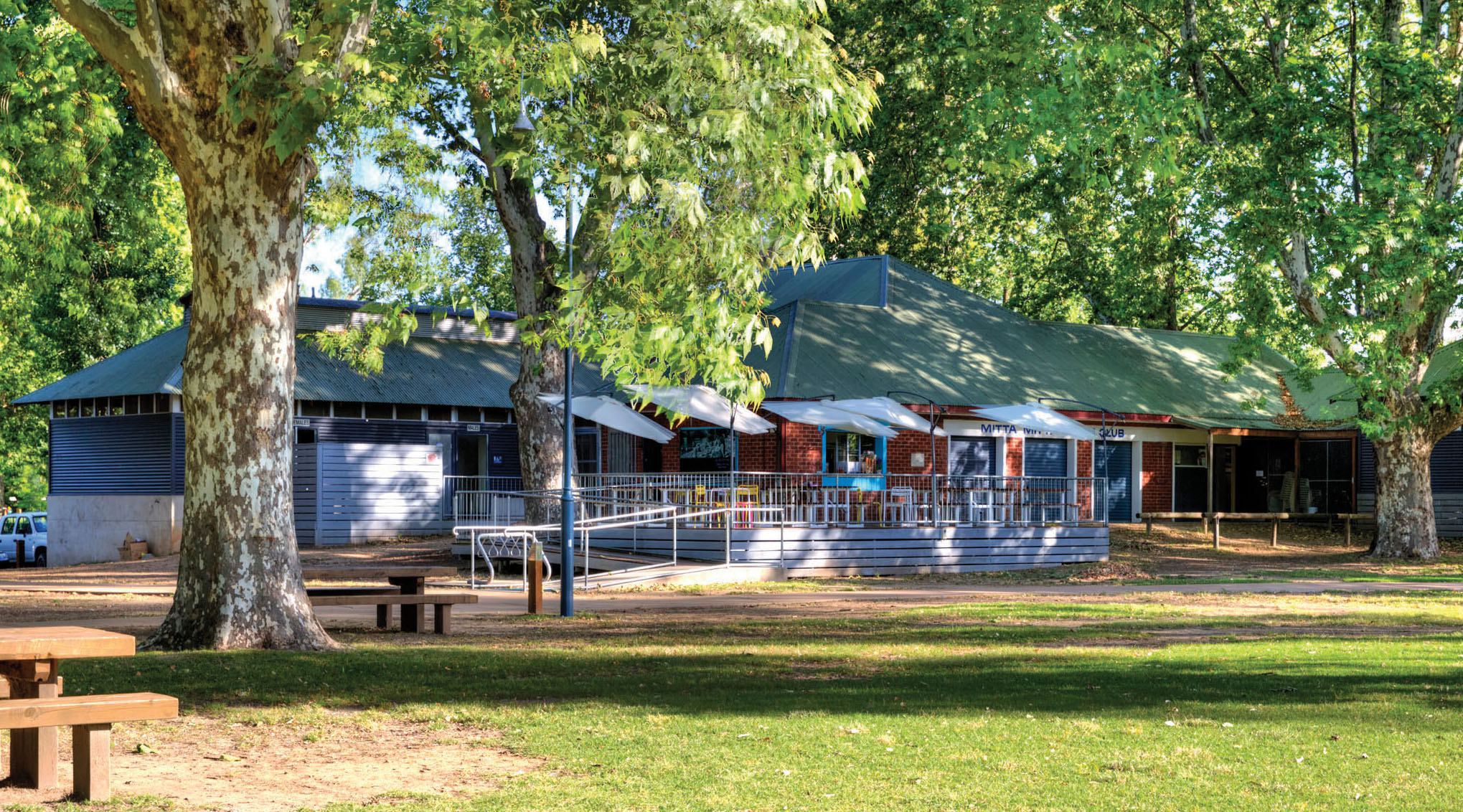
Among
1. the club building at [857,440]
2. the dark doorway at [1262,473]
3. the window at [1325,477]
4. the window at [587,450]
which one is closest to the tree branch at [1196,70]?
the club building at [857,440]

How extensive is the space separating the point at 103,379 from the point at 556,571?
1498 cm

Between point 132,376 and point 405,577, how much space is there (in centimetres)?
2042

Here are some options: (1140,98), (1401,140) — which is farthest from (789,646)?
(1401,140)

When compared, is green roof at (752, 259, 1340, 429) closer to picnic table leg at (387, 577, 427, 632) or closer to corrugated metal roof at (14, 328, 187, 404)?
corrugated metal roof at (14, 328, 187, 404)

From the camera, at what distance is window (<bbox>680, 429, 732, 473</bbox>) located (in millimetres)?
29422

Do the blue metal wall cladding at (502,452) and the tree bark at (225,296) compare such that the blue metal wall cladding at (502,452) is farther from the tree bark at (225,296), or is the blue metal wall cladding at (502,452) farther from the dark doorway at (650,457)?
the tree bark at (225,296)

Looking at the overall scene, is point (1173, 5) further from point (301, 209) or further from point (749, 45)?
point (301, 209)

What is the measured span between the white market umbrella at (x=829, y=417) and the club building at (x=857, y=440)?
129 centimetres

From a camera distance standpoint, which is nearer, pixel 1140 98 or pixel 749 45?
pixel 749 45

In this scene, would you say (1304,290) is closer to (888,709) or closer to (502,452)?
(502,452)

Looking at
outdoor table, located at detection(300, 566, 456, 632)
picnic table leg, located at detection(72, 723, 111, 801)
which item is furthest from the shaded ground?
picnic table leg, located at detection(72, 723, 111, 801)

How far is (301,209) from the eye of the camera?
11.4 m

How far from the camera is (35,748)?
254 inches

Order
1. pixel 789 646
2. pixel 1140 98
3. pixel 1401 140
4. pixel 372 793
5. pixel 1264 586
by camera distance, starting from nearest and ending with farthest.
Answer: pixel 372 793 → pixel 789 646 → pixel 1140 98 → pixel 1264 586 → pixel 1401 140
